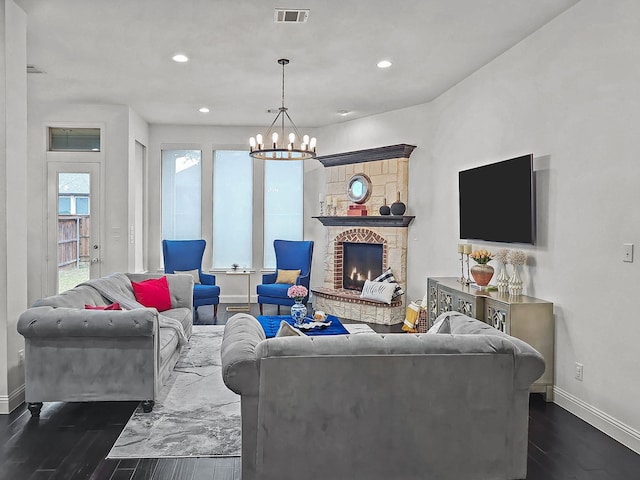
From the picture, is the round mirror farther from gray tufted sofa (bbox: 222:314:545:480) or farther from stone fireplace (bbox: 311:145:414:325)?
gray tufted sofa (bbox: 222:314:545:480)

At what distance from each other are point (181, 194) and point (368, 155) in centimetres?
319

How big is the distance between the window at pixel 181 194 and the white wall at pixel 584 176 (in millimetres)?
4966

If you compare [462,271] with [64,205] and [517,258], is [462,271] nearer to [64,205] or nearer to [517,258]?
[517,258]

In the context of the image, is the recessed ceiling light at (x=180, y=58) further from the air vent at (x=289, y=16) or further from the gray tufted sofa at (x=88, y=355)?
the gray tufted sofa at (x=88, y=355)

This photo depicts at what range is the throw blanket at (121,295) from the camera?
451cm

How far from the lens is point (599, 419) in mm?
3398

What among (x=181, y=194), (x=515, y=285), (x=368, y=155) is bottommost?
(x=515, y=285)

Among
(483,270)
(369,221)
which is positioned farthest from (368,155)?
(483,270)

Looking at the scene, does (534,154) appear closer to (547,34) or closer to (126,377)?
(547,34)

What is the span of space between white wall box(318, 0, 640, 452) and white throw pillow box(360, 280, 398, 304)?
2.08m

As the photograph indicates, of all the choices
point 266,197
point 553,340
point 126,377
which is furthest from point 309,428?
point 266,197

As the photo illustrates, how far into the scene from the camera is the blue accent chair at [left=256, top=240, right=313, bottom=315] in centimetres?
716

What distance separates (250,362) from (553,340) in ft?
8.64

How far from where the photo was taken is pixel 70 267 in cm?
690
